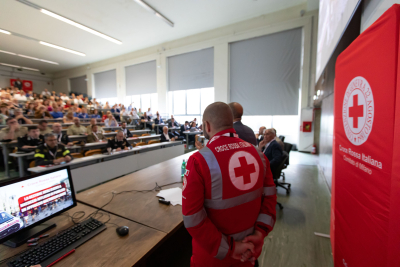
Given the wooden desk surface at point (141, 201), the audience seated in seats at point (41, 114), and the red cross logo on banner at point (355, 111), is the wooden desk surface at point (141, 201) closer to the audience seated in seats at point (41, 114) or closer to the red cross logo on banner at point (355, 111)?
the red cross logo on banner at point (355, 111)

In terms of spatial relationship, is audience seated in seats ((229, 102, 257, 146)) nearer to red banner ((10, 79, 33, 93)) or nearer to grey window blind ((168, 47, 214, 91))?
grey window blind ((168, 47, 214, 91))

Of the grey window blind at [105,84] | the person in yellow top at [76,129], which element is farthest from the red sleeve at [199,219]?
the grey window blind at [105,84]

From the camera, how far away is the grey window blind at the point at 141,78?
1090 cm

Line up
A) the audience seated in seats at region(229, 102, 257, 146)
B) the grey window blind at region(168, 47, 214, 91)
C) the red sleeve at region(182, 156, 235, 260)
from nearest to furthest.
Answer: the red sleeve at region(182, 156, 235, 260) < the audience seated in seats at region(229, 102, 257, 146) < the grey window blind at region(168, 47, 214, 91)

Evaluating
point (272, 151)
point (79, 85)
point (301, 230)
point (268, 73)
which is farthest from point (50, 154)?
point (79, 85)

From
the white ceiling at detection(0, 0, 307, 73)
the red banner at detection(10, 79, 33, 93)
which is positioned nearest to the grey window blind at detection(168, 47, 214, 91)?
the white ceiling at detection(0, 0, 307, 73)

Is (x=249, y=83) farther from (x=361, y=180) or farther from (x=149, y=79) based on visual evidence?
(x=361, y=180)

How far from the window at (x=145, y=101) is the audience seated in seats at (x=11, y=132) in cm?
710

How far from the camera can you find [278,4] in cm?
673

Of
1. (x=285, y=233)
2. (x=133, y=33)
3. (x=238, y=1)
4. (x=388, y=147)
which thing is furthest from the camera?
(x=133, y=33)

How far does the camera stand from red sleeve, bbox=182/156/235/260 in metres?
0.77

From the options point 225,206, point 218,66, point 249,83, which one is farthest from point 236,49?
point 225,206

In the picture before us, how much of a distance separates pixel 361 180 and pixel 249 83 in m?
7.57

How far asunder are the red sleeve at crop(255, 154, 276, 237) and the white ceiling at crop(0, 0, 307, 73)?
7401 mm
